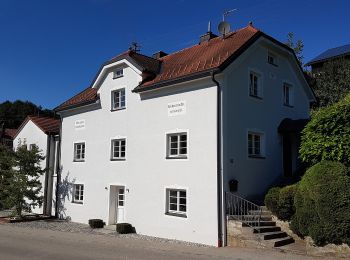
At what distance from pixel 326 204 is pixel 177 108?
735cm

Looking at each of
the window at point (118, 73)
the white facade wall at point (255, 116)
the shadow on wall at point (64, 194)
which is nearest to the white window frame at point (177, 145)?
the white facade wall at point (255, 116)

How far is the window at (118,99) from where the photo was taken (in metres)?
20.5

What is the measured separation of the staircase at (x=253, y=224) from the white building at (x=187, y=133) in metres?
0.43

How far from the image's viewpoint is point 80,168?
22.5m

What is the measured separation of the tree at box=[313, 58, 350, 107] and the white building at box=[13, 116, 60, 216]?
712 inches

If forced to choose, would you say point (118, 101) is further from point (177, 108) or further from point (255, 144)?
point (255, 144)

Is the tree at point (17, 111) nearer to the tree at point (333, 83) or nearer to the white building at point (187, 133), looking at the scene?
the white building at point (187, 133)

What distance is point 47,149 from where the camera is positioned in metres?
25.1

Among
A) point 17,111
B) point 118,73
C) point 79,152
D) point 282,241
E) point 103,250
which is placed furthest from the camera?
point 17,111

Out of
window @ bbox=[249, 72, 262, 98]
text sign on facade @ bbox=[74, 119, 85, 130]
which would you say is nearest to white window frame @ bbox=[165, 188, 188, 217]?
window @ bbox=[249, 72, 262, 98]

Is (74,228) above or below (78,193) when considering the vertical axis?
below

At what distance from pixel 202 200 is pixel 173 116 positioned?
383 cm

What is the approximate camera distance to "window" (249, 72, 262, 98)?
17609 mm

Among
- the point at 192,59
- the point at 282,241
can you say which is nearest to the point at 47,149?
the point at 192,59
